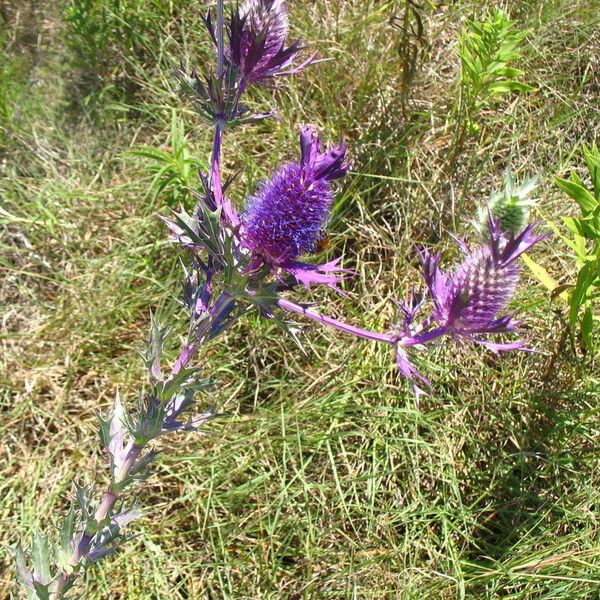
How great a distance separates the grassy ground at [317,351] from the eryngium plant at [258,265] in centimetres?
69

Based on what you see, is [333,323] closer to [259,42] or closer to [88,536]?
[259,42]

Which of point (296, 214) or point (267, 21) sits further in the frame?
point (267, 21)

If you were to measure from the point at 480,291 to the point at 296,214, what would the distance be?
1.37 ft

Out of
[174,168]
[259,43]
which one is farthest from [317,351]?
[259,43]

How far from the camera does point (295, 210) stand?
4.25 ft

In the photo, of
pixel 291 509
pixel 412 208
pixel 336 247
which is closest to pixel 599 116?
pixel 412 208

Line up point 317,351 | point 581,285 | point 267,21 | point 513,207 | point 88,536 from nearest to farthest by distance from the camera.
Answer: point 267,21 → point 88,536 → point 513,207 → point 581,285 → point 317,351

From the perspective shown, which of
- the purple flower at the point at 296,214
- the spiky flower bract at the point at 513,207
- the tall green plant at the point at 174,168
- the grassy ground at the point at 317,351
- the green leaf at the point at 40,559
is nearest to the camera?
the purple flower at the point at 296,214

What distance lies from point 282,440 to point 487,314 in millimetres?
1100

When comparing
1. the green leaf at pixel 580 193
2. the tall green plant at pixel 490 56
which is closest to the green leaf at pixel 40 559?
the green leaf at pixel 580 193

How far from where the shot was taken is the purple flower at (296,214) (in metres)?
1.27

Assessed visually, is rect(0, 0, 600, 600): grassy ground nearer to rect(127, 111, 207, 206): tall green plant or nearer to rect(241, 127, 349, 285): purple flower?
rect(127, 111, 207, 206): tall green plant

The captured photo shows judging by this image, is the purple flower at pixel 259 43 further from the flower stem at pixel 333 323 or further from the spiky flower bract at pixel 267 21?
the flower stem at pixel 333 323

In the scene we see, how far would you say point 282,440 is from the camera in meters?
2.24
